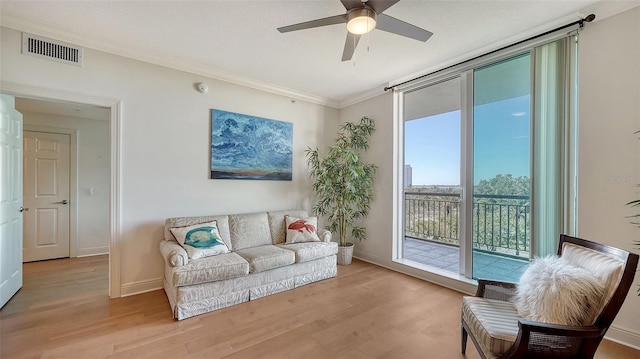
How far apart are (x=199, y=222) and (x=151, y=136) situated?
1.14m

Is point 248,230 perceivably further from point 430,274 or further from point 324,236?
point 430,274

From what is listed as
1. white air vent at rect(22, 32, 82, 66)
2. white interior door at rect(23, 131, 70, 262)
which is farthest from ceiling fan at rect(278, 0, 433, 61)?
white interior door at rect(23, 131, 70, 262)

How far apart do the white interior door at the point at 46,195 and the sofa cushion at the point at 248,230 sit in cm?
315

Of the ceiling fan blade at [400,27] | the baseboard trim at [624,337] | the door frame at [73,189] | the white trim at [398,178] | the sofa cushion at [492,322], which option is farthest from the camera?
the door frame at [73,189]

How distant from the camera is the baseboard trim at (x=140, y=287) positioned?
9.42 feet

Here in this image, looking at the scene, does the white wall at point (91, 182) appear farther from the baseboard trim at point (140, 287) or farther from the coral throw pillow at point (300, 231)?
the coral throw pillow at point (300, 231)

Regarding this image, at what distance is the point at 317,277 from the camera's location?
337cm

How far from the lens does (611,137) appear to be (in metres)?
2.12

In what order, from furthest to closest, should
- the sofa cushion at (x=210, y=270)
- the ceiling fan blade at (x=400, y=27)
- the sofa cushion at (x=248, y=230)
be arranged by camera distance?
the sofa cushion at (x=248, y=230)
the sofa cushion at (x=210, y=270)
the ceiling fan blade at (x=400, y=27)

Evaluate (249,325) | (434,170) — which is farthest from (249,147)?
(434,170)

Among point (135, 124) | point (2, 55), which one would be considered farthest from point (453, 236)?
point (2, 55)

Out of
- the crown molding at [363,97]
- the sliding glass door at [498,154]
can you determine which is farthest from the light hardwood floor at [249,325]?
the crown molding at [363,97]

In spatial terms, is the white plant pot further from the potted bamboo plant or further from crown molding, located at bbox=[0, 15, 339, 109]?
crown molding, located at bbox=[0, 15, 339, 109]

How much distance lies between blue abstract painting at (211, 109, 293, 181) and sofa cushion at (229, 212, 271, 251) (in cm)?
59
